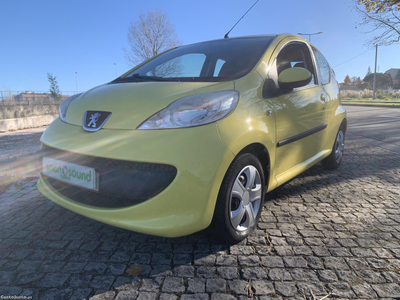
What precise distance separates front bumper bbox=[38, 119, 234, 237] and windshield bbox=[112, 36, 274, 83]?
0.71 m

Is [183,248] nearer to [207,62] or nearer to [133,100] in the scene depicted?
[133,100]

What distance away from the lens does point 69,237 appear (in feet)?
7.55

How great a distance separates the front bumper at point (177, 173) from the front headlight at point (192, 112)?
2.2 inches

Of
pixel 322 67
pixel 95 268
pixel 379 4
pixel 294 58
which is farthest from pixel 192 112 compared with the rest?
pixel 379 4

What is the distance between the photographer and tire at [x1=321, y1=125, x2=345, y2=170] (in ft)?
13.0

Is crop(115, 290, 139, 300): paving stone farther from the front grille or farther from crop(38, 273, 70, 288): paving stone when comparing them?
the front grille

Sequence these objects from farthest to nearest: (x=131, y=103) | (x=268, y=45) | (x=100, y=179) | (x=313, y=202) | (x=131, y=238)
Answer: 1. (x=313, y=202)
2. (x=268, y=45)
3. (x=131, y=238)
4. (x=131, y=103)
5. (x=100, y=179)

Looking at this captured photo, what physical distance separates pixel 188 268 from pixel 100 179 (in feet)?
2.65

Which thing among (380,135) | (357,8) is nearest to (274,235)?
(380,135)

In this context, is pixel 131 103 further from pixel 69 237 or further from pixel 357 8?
pixel 357 8

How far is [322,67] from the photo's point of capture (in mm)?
3654

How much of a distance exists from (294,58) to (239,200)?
5.93 feet

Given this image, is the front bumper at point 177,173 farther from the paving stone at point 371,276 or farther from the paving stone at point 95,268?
the paving stone at point 371,276

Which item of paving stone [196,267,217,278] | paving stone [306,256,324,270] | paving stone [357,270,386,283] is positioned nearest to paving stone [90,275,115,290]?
paving stone [196,267,217,278]
